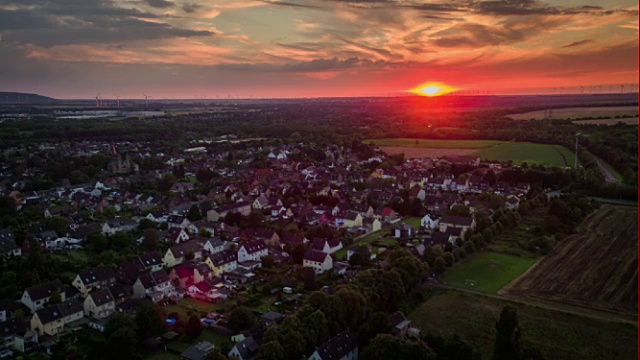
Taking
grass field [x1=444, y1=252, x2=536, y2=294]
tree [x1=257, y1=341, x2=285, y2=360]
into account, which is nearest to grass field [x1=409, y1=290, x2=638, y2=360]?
grass field [x1=444, y1=252, x2=536, y2=294]

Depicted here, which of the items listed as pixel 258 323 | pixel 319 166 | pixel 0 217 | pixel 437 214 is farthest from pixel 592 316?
pixel 319 166

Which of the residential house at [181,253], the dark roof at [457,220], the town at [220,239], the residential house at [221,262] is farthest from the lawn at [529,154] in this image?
the residential house at [181,253]

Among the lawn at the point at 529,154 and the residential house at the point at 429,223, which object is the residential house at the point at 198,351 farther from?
the lawn at the point at 529,154

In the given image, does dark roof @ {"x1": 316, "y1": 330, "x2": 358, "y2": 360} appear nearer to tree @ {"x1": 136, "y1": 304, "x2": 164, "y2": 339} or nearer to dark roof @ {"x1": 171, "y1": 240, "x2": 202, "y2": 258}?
tree @ {"x1": 136, "y1": 304, "x2": 164, "y2": 339}

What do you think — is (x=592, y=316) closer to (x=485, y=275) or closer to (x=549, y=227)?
(x=485, y=275)

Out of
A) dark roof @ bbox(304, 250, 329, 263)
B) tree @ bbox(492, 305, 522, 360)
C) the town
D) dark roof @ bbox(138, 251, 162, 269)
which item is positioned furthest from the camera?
dark roof @ bbox(304, 250, 329, 263)
